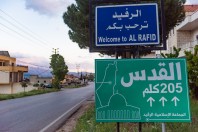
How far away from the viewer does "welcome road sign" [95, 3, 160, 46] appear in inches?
227

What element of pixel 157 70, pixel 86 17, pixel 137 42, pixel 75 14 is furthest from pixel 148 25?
pixel 75 14

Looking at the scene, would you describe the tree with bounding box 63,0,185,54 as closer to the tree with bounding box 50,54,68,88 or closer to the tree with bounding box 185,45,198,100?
the tree with bounding box 185,45,198,100

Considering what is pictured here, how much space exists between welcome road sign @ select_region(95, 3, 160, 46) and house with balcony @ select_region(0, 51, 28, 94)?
6753 centimetres

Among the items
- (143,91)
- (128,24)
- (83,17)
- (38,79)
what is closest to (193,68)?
(83,17)

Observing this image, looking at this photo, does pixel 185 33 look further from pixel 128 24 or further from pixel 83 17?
pixel 128 24

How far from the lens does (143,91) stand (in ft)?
17.3

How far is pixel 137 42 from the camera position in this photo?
5.80 metres

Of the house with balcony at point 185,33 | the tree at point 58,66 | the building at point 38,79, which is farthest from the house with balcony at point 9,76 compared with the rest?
the house with balcony at point 185,33

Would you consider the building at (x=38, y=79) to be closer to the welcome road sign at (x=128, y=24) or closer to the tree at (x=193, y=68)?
the tree at (x=193, y=68)

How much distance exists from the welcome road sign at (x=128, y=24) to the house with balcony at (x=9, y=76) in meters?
67.5

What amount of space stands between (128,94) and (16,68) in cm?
7527

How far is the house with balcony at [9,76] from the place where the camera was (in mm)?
71438

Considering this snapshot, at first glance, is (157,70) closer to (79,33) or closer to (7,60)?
(79,33)

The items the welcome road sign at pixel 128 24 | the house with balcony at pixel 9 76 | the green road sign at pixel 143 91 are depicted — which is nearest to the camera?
the green road sign at pixel 143 91
